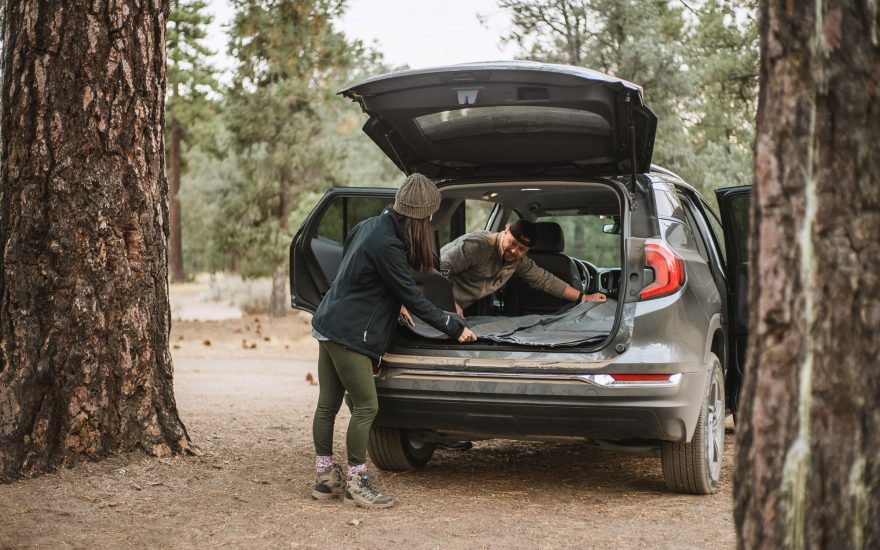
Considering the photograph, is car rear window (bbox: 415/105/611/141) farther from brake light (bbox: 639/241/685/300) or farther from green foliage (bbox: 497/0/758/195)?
green foliage (bbox: 497/0/758/195)

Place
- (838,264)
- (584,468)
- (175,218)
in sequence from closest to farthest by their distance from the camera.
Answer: (838,264), (584,468), (175,218)

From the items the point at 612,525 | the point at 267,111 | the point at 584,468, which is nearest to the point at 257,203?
the point at 267,111

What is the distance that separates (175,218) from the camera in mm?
37094

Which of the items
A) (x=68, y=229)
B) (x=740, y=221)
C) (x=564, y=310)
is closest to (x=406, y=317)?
(x=564, y=310)

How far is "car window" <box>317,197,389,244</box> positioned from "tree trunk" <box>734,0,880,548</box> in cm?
333

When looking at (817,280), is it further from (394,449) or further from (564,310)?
(564,310)

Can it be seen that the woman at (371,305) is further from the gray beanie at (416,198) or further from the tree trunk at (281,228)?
the tree trunk at (281,228)

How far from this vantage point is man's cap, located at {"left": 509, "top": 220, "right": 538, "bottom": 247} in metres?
6.48

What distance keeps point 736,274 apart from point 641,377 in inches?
62.0

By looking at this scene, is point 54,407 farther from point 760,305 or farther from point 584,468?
point 760,305

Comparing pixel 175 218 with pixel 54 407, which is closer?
pixel 54 407

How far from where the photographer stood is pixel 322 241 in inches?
227

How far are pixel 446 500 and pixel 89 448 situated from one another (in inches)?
79.7

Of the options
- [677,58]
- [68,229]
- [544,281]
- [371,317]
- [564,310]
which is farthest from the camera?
[677,58]
